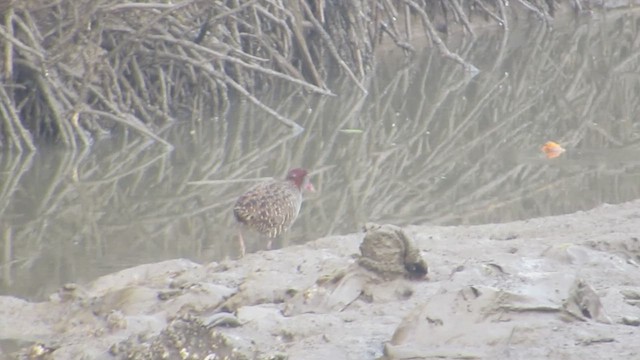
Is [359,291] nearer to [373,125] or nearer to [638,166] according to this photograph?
[638,166]

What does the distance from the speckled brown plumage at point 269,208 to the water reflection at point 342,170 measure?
0.29 m

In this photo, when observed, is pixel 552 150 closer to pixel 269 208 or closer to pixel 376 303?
pixel 269 208

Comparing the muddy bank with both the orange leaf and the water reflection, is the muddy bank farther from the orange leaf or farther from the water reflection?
the orange leaf

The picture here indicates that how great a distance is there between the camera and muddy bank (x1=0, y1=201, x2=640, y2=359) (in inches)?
140

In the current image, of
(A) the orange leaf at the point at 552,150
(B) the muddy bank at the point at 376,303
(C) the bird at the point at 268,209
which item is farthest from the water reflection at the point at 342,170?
(B) the muddy bank at the point at 376,303

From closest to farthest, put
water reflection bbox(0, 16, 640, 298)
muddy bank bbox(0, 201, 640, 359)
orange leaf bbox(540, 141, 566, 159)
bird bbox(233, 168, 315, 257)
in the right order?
1. muddy bank bbox(0, 201, 640, 359)
2. bird bbox(233, 168, 315, 257)
3. water reflection bbox(0, 16, 640, 298)
4. orange leaf bbox(540, 141, 566, 159)

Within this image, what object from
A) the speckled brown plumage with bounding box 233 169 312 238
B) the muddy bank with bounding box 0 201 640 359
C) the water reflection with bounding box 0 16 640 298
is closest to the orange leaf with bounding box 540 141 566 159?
the water reflection with bounding box 0 16 640 298

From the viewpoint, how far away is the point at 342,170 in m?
7.67

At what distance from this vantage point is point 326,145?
850 cm

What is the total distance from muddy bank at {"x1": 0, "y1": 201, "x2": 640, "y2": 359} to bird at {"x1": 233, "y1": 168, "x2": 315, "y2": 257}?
8.6 inches

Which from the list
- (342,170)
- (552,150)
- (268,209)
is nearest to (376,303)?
(268,209)

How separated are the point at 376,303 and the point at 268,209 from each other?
1.38 meters

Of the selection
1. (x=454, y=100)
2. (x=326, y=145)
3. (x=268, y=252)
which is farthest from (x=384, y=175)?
(x=454, y=100)

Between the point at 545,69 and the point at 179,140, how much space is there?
437 cm
